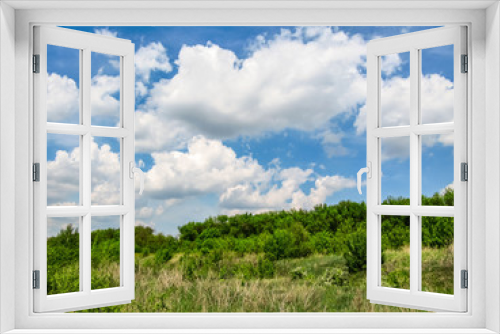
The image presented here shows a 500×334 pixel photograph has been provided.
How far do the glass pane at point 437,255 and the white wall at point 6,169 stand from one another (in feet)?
15.4

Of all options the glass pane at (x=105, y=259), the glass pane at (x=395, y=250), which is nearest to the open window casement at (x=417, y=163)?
the glass pane at (x=395, y=250)

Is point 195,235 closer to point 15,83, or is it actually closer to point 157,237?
point 157,237

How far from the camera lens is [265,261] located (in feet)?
22.6

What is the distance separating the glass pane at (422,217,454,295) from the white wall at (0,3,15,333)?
4680mm

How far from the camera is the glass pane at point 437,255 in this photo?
17.6 ft

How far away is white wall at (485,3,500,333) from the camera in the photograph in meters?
2.03

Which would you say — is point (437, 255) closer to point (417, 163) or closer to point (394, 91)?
point (394, 91)

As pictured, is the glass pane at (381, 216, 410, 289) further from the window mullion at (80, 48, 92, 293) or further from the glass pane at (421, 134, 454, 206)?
the window mullion at (80, 48, 92, 293)

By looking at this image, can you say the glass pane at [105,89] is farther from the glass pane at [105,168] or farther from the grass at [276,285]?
the grass at [276,285]

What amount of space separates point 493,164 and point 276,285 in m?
4.66

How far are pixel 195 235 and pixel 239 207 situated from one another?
999 millimetres

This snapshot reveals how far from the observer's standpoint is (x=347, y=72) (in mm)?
6852

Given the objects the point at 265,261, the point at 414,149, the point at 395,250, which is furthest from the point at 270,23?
the point at 265,261

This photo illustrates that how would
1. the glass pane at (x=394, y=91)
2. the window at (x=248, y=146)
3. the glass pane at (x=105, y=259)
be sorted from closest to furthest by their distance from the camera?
the glass pane at (x=394, y=91)
the glass pane at (x=105, y=259)
the window at (x=248, y=146)
